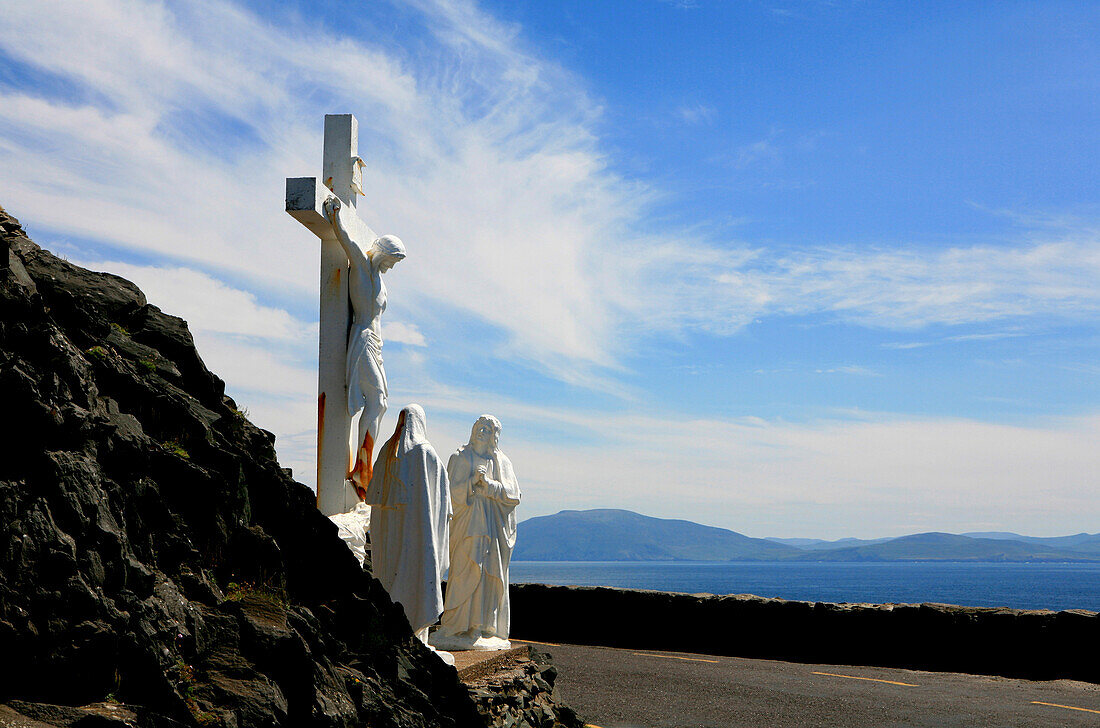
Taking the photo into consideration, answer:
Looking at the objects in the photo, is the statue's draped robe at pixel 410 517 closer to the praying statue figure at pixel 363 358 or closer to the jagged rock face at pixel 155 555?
the praying statue figure at pixel 363 358

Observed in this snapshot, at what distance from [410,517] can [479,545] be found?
9.04 feet

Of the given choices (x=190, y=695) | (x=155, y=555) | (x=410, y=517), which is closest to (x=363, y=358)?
(x=410, y=517)

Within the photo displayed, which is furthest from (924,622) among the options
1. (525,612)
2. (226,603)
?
(226,603)

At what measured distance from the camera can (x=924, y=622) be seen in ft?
42.1

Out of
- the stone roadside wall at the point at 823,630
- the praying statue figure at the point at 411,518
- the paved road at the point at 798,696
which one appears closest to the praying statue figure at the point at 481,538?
the paved road at the point at 798,696

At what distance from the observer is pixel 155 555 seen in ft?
10.1

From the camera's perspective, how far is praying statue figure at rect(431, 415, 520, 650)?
9.29 meters

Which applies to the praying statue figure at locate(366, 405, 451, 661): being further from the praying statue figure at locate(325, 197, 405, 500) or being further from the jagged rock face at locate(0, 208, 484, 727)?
the jagged rock face at locate(0, 208, 484, 727)

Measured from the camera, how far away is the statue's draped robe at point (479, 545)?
367 inches

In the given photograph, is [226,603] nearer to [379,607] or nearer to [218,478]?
[218,478]

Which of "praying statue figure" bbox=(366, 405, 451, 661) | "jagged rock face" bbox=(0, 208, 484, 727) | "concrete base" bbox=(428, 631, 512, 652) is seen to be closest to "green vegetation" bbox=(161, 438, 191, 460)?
"jagged rock face" bbox=(0, 208, 484, 727)

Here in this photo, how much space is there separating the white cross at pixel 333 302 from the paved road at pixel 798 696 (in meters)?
3.17

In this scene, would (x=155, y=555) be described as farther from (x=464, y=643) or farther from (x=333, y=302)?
(x=464, y=643)

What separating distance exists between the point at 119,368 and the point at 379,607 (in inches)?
57.5
